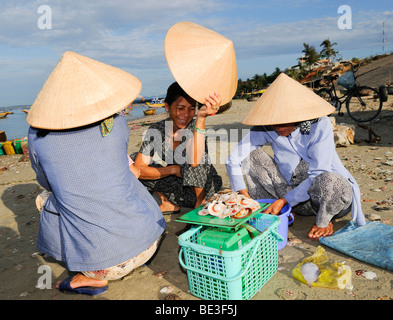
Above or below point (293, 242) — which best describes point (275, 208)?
above

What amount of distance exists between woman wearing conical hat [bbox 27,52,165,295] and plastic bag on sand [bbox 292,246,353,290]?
4.20 feet

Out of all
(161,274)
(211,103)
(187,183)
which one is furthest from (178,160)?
(161,274)

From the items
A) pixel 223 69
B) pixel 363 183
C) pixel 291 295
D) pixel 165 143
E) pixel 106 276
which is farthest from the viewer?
pixel 363 183

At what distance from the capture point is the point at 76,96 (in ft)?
7.09

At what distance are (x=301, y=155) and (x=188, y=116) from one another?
1357 mm

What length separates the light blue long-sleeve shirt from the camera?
118 inches

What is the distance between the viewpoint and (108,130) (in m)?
2.27

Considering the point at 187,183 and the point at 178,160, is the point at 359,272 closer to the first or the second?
the point at 187,183

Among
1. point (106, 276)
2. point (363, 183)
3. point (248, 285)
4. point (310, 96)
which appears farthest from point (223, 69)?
point (363, 183)

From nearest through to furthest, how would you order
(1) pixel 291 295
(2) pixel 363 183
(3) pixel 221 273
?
(3) pixel 221 273
(1) pixel 291 295
(2) pixel 363 183

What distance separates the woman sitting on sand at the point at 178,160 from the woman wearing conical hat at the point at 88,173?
1051 mm

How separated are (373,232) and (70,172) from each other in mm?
2776

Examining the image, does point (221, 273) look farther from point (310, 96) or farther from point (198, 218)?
point (310, 96)

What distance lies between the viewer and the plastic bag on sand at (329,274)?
2.31 metres
